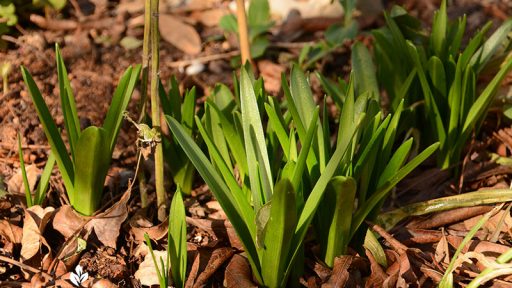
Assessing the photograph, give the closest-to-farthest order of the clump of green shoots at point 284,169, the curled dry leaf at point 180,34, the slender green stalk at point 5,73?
the clump of green shoots at point 284,169 → the slender green stalk at point 5,73 → the curled dry leaf at point 180,34

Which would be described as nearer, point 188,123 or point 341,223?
point 341,223

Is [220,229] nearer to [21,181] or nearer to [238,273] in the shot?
[238,273]

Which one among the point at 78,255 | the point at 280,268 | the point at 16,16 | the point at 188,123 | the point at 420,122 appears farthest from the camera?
the point at 16,16

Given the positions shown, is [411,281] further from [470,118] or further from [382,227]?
[470,118]

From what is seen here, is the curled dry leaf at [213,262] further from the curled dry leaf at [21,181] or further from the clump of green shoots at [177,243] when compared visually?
the curled dry leaf at [21,181]

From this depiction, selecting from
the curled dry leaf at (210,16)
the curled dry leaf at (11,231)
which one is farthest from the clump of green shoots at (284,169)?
the curled dry leaf at (210,16)

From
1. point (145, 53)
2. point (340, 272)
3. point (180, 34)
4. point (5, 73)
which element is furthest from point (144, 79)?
point (180, 34)

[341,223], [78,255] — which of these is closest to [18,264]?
[78,255]
